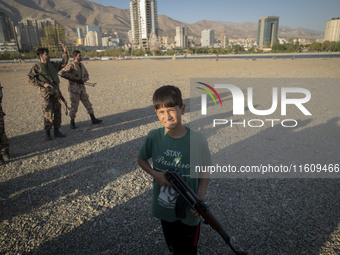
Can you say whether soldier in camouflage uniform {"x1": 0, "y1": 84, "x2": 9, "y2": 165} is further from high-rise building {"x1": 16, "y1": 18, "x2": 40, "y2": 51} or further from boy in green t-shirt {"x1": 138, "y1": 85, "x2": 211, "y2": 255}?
high-rise building {"x1": 16, "y1": 18, "x2": 40, "y2": 51}

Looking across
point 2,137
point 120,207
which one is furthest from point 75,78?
point 120,207

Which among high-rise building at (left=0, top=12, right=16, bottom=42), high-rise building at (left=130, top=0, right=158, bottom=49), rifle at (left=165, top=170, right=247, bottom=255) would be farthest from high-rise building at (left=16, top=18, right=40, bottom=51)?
rifle at (left=165, top=170, right=247, bottom=255)

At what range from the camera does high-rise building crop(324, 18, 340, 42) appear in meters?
148

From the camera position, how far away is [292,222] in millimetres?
3037

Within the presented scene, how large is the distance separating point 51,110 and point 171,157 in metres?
5.37

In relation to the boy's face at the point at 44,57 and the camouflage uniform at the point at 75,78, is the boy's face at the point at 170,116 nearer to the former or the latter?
the boy's face at the point at 44,57

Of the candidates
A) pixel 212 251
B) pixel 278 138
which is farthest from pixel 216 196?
pixel 278 138

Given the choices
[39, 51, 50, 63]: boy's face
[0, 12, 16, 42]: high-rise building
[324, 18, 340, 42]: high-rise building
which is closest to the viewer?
[39, 51, 50, 63]: boy's face

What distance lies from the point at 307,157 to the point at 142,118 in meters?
5.66

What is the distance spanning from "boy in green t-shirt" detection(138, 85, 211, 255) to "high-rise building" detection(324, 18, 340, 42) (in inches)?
7769

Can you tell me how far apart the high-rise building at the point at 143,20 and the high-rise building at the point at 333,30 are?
13320 cm

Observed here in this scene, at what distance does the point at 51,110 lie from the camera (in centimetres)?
587

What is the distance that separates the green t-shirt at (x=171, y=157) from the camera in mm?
1756

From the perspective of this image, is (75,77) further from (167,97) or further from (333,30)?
(333,30)
